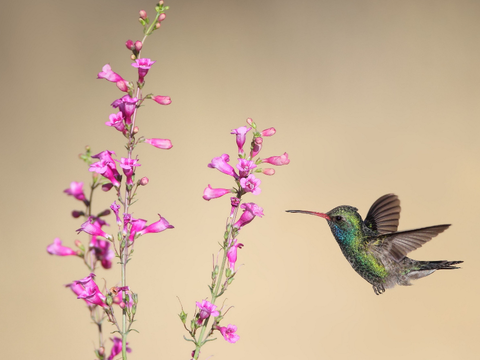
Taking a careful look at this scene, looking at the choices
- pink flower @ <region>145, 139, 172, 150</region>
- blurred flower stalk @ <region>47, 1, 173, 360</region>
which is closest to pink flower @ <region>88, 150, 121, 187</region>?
blurred flower stalk @ <region>47, 1, 173, 360</region>

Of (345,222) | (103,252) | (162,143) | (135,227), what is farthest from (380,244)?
(103,252)

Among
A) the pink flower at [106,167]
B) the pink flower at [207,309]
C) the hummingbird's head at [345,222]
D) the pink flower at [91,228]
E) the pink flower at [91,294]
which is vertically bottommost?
the pink flower at [207,309]

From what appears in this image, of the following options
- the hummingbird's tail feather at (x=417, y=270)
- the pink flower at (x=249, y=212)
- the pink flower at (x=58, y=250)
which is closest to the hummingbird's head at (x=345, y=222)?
the hummingbird's tail feather at (x=417, y=270)

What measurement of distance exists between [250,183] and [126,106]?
18.4 inches

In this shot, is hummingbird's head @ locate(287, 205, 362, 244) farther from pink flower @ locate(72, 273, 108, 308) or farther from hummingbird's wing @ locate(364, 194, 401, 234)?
pink flower @ locate(72, 273, 108, 308)

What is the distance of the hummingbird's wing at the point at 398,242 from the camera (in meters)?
2.21

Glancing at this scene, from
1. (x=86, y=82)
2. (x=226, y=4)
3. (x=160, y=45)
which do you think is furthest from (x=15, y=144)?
(x=226, y=4)

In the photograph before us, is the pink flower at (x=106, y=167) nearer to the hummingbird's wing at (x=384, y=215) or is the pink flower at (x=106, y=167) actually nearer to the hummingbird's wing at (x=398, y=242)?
the hummingbird's wing at (x=398, y=242)

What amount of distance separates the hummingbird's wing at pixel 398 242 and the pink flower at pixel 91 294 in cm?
134

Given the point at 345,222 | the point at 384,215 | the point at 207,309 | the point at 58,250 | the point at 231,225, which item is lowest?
the point at 207,309

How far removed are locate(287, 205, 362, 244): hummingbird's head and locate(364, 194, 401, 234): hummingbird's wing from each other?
229mm

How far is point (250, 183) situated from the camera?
63.3 inches

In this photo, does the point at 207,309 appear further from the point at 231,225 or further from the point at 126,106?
the point at 126,106

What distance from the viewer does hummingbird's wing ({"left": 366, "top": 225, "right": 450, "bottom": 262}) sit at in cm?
221
